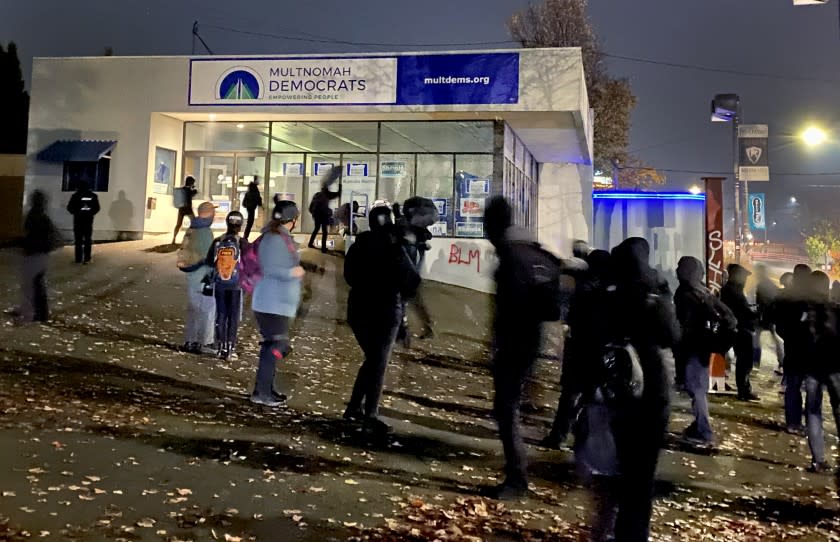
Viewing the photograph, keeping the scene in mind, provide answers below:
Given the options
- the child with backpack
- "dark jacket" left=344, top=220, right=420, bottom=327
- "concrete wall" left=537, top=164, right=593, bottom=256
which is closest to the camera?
"dark jacket" left=344, top=220, right=420, bottom=327

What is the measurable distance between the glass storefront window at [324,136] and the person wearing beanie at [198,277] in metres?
11.5

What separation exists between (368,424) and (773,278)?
754cm

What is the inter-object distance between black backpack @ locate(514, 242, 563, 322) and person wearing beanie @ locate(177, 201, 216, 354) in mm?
4797

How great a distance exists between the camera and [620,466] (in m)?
3.80

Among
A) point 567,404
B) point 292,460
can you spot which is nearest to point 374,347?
point 292,460

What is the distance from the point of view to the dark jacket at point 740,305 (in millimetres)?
8812

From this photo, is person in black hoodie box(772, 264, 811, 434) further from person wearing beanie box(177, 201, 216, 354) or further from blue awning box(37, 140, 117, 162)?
blue awning box(37, 140, 117, 162)

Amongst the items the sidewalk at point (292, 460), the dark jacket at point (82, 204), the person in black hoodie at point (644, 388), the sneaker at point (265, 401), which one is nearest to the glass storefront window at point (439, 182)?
the dark jacket at point (82, 204)

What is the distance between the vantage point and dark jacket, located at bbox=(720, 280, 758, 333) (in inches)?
347

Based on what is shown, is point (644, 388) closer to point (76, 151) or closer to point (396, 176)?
point (396, 176)

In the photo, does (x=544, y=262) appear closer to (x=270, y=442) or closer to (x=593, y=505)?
(x=593, y=505)

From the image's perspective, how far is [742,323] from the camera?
9.05 metres

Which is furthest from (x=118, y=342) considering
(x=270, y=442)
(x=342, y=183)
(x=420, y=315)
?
(x=342, y=183)

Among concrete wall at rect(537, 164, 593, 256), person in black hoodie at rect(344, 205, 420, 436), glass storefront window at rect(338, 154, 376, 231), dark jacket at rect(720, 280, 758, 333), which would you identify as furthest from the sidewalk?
concrete wall at rect(537, 164, 593, 256)
